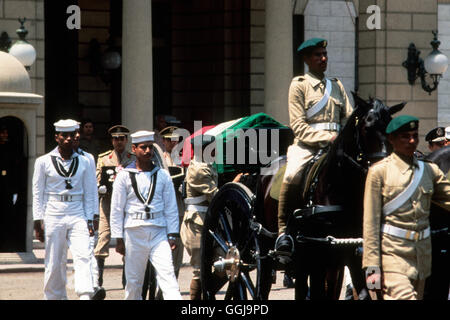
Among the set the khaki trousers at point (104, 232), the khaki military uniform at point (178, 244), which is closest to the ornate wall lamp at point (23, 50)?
the khaki military uniform at point (178, 244)

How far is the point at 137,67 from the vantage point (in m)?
20.2

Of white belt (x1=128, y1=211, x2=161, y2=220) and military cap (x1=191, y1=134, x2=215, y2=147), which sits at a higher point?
military cap (x1=191, y1=134, x2=215, y2=147)

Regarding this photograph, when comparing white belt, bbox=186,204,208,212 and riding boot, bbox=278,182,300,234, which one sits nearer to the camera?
riding boot, bbox=278,182,300,234

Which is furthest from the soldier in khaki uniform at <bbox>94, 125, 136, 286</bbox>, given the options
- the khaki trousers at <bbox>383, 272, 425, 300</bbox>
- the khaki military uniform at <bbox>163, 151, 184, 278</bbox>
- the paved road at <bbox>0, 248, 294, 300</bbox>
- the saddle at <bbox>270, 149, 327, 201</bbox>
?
the khaki trousers at <bbox>383, 272, 425, 300</bbox>

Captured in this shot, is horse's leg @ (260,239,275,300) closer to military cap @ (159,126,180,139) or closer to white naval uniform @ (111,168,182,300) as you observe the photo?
white naval uniform @ (111,168,182,300)

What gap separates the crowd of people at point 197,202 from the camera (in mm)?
8211

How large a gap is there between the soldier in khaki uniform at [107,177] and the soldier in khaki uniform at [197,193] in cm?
190

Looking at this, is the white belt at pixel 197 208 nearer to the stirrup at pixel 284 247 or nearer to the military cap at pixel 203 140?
the military cap at pixel 203 140

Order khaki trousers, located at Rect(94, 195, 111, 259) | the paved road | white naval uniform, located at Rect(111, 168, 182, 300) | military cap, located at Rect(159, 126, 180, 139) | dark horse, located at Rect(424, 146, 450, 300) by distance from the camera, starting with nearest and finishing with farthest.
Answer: dark horse, located at Rect(424, 146, 450, 300), white naval uniform, located at Rect(111, 168, 182, 300), the paved road, khaki trousers, located at Rect(94, 195, 111, 259), military cap, located at Rect(159, 126, 180, 139)

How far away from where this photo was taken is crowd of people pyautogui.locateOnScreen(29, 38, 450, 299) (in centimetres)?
821

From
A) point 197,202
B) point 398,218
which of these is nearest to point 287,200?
point 398,218

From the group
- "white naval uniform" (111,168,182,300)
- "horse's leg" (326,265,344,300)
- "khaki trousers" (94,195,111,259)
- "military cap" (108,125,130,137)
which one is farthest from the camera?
"military cap" (108,125,130,137)

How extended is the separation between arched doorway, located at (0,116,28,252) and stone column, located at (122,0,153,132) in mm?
3792
